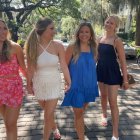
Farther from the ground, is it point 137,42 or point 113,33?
point 113,33

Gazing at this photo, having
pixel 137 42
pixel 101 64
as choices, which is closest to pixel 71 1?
pixel 137 42

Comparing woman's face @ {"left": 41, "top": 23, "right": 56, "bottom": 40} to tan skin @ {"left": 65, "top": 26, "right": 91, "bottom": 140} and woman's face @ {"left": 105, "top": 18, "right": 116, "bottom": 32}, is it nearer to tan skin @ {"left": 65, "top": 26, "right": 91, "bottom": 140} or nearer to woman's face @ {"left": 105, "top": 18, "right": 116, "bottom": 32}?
tan skin @ {"left": 65, "top": 26, "right": 91, "bottom": 140}

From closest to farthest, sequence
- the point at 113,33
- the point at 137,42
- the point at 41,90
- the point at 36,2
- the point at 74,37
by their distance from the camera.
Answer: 1. the point at 41,90
2. the point at 74,37
3. the point at 113,33
4. the point at 137,42
5. the point at 36,2

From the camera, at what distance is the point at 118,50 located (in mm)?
4559

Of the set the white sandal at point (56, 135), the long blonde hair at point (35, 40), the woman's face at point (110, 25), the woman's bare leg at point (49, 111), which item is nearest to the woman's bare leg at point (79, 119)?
the woman's bare leg at point (49, 111)

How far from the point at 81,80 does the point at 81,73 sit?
0.09 metres

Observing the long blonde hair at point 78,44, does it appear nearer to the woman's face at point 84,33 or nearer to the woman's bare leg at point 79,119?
the woman's face at point 84,33

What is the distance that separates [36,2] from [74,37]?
25173 mm

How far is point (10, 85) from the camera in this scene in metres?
3.63

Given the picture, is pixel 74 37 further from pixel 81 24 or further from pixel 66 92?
pixel 66 92

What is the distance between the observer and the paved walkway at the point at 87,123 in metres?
4.85

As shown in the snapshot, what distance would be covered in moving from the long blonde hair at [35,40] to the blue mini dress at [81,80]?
569 mm

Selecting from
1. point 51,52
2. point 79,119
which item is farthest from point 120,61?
point 51,52

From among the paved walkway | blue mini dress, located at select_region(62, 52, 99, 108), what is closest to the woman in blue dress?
blue mini dress, located at select_region(62, 52, 99, 108)
